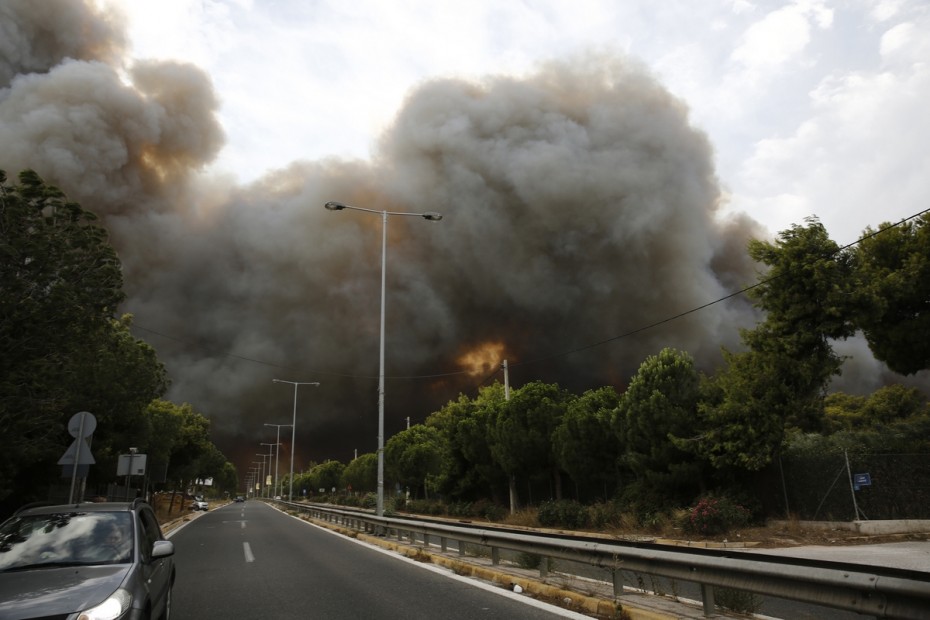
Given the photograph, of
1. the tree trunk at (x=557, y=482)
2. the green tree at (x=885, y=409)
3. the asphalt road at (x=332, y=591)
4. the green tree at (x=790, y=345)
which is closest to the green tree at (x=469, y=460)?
the tree trunk at (x=557, y=482)

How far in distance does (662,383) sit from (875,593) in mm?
22157

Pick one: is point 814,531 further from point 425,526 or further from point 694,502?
point 425,526

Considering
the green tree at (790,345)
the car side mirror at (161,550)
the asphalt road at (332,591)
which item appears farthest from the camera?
the green tree at (790,345)

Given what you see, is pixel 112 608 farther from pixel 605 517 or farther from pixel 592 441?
pixel 592 441

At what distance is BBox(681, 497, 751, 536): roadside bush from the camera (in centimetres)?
2055

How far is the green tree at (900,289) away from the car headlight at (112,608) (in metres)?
30.2

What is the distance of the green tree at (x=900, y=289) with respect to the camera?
28891 mm

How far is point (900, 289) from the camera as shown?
29047 millimetres

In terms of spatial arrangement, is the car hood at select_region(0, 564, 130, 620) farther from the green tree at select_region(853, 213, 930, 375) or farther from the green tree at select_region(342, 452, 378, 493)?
the green tree at select_region(342, 452, 378, 493)

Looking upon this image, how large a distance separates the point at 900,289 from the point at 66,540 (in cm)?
3491

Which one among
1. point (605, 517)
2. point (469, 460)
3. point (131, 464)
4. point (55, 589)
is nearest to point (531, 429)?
point (605, 517)

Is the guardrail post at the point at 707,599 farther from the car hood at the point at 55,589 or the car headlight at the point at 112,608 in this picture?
the car hood at the point at 55,589

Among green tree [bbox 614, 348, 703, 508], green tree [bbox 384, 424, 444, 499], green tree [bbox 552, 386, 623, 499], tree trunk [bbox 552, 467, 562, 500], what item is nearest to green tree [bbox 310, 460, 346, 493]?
green tree [bbox 384, 424, 444, 499]

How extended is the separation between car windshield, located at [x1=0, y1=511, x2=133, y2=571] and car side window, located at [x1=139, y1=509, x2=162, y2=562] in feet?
0.70
